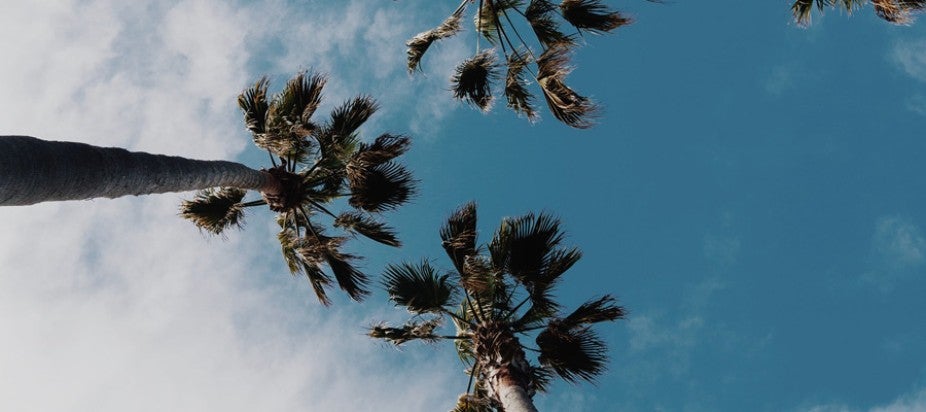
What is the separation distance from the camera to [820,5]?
11414 mm

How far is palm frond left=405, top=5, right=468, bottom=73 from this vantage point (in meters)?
13.3

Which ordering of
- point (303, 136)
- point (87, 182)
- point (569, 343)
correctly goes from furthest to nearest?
point (303, 136) < point (569, 343) < point (87, 182)

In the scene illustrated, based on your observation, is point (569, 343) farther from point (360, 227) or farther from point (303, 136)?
point (303, 136)

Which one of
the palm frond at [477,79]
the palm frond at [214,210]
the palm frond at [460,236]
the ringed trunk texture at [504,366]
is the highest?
the palm frond at [477,79]

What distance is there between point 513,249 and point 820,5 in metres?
6.35

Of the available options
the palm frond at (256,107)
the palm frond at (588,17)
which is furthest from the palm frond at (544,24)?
the palm frond at (256,107)

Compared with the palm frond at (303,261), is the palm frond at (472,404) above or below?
below

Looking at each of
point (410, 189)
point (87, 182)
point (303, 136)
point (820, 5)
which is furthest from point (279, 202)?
point (820, 5)

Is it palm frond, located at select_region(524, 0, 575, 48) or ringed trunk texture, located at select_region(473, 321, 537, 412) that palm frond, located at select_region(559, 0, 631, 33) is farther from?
Answer: ringed trunk texture, located at select_region(473, 321, 537, 412)

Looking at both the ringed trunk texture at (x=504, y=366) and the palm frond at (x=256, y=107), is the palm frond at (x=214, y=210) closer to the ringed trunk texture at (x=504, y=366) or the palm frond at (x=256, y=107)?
the palm frond at (x=256, y=107)

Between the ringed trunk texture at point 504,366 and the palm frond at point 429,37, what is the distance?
5649mm

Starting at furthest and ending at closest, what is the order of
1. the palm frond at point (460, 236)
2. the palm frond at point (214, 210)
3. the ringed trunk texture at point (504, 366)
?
1. the palm frond at point (214, 210)
2. the palm frond at point (460, 236)
3. the ringed trunk texture at point (504, 366)

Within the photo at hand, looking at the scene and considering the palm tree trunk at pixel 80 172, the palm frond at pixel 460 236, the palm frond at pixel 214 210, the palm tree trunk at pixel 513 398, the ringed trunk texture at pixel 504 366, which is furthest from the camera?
the palm frond at pixel 214 210

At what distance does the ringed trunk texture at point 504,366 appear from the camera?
894 centimetres
